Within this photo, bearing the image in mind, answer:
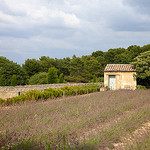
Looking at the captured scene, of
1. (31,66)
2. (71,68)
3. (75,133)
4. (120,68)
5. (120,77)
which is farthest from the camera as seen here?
(71,68)

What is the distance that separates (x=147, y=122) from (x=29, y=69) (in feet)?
91.4

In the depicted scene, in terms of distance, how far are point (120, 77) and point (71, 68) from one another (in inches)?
745

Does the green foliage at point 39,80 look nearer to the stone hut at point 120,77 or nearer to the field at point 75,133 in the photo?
the stone hut at point 120,77

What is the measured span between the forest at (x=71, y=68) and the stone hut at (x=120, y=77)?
Result: 0.58 meters

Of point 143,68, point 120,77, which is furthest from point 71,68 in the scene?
point 143,68

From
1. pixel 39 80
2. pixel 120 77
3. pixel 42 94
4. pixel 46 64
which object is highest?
pixel 46 64

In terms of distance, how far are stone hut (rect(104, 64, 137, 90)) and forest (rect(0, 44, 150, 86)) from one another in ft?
1.91

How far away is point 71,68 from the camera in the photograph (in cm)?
3291

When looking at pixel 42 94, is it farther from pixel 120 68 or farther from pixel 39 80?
pixel 39 80

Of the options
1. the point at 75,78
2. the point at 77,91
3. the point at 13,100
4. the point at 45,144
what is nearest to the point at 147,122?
the point at 45,144

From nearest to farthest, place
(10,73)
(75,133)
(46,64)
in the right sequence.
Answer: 1. (75,133)
2. (10,73)
3. (46,64)

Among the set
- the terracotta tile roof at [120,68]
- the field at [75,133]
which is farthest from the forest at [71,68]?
the field at [75,133]

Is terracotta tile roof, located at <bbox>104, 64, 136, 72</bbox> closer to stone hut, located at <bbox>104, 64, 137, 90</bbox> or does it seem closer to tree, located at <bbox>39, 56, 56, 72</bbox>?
stone hut, located at <bbox>104, 64, 137, 90</bbox>

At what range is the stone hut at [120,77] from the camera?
14289 mm
